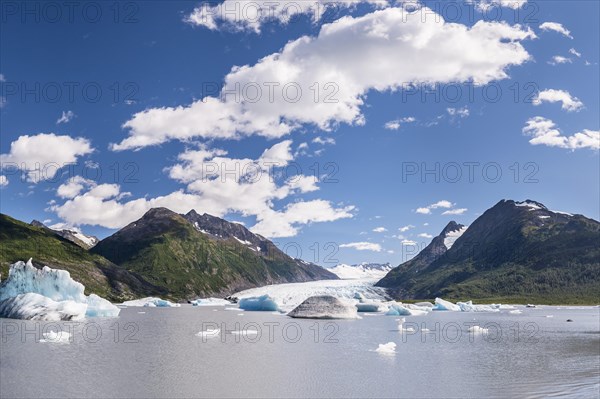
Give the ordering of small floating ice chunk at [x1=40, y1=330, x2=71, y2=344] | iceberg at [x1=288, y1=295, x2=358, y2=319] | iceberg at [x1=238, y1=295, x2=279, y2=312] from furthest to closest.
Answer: iceberg at [x1=238, y1=295, x2=279, y2=312]
iceberg at [x1=288, y1=295, x2=358, y2=319]
small floating ice chunk at [x1=40, y1=330, x2=71, y2=344]

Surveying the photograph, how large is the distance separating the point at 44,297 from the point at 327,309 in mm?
47514

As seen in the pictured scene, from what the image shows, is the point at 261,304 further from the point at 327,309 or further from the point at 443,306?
the point at 443,306

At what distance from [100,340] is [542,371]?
39686 mm

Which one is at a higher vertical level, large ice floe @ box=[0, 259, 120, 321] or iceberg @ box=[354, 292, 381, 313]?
large ice floe @ box=[0, 259, 120, 321]

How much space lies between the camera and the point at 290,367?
33500 millimetres

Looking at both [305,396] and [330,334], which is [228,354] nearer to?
[305,396]

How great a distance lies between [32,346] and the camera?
41781 mm

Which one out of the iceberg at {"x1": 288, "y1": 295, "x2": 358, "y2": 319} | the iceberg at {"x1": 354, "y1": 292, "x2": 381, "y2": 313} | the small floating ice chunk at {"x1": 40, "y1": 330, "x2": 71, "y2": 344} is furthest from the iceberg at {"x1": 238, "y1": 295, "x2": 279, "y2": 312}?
the small floating ice chunk at {"x1": 40, "y1": 330, "x2": 71, "y2": 344}

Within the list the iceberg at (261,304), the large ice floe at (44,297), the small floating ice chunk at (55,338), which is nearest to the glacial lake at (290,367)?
the small floating ice chunk at (55,338)

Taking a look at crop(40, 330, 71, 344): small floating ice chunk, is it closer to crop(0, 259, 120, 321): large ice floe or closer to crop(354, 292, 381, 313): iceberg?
crop(0, 259, 120, 321): large ice floe

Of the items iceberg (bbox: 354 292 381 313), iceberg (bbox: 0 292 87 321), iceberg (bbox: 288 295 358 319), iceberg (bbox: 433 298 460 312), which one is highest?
iceberg (bbox: 0 292 87 321)

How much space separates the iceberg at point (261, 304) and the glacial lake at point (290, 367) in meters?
68.6

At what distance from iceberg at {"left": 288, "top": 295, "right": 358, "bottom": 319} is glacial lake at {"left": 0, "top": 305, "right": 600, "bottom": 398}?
3318 cm

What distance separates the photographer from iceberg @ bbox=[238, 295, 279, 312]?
122812 mm
